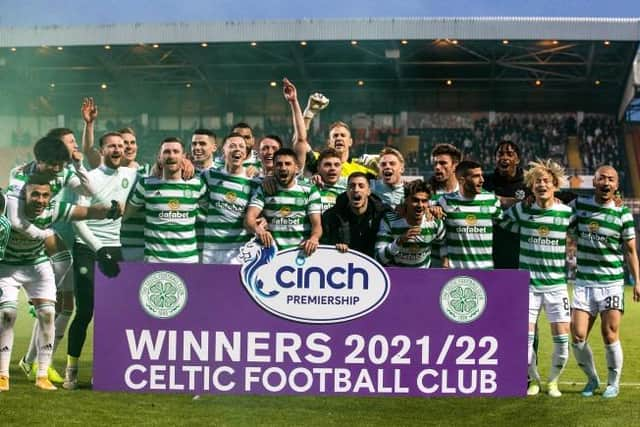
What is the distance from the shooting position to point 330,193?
22.7 ft

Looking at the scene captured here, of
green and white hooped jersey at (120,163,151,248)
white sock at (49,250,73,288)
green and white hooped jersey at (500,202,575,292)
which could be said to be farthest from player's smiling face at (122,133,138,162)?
green and white hooped jersey at (500,202,575,292)

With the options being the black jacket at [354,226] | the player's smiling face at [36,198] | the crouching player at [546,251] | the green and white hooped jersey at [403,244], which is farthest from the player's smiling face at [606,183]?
the player's smiling face at [36,198]

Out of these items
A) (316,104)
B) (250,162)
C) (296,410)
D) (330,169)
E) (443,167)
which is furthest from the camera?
(250,162)

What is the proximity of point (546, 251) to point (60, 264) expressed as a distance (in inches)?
134

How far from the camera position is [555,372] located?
21.9 feet

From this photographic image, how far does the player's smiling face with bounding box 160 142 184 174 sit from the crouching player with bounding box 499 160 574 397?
88.3 inches

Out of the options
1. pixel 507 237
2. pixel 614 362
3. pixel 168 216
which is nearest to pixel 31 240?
pixel 168 216

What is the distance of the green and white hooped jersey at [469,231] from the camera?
653 cm

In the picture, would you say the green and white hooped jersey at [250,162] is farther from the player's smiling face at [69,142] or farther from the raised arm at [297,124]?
the player's smiling face at [69,142]

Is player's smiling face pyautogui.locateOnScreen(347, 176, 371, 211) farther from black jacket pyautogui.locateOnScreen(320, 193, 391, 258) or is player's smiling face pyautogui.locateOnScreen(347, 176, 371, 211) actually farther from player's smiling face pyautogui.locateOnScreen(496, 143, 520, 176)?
player's smiling face pyautogui.locateOnScreen(496, 143, 520, 176)

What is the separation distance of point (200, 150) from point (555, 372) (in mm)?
2884

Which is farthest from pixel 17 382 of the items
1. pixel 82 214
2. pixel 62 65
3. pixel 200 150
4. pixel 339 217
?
pixel 62 65

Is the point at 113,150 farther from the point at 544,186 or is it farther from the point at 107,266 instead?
the point at 544,186

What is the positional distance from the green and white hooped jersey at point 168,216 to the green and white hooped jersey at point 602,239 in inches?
103
